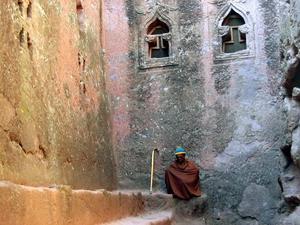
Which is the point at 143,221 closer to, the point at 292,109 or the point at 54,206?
the point at 54,206

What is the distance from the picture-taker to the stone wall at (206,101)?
7.26 meters

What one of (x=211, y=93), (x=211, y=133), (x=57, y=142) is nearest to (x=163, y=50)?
(x=211, y=93)

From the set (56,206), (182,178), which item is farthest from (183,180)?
(56,206)

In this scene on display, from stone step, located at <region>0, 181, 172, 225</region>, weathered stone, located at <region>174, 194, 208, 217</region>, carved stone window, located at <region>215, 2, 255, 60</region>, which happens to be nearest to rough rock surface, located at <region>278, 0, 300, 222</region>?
carved stone window, located at <region>215, 2, 255, 60</region>

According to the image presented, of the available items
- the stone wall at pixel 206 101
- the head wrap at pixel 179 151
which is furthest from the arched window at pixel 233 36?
the head wrap at pixel 179 151

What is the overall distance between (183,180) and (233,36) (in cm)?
249

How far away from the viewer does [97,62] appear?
7.50m

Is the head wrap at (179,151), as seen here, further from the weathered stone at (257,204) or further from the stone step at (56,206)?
the stone step at (56,206)

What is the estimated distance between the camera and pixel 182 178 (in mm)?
7180

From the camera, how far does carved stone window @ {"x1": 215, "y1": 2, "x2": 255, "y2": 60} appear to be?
762 cm

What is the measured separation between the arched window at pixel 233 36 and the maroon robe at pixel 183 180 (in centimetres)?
200

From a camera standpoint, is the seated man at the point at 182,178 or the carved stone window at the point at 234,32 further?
the carved stone window at the point at 234,32

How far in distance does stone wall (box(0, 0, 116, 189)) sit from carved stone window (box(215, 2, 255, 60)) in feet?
6.49

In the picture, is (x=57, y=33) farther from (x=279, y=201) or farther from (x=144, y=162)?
(x=279, y=201)
